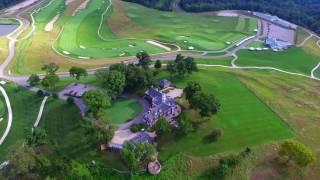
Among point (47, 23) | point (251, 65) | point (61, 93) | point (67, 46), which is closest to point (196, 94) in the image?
point (61, 93)

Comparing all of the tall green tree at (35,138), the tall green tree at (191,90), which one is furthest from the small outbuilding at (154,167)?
the tall green tree at (35,138)

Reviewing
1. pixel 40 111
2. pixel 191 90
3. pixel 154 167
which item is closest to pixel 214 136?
pixel 191 90

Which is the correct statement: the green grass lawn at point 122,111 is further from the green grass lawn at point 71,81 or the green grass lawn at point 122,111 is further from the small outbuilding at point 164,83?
the green grass lawn at point 71,81

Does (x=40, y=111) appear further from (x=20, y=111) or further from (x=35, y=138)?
(x=35, y=138)

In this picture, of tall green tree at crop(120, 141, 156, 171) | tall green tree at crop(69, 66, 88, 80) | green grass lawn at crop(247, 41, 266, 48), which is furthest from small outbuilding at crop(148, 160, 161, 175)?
green grass lawn at crop(247, 41, 266, 48)

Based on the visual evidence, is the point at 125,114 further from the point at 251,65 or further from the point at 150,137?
the point at 251,65

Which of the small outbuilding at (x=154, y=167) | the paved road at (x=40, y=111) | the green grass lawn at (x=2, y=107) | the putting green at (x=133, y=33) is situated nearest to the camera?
the small outbuilding at (x=154, y=167)
